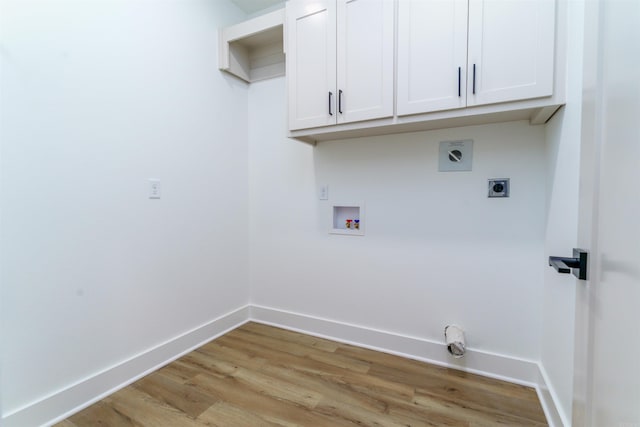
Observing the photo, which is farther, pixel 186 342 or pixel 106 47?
pixel 186 342

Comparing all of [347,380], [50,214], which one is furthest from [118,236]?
[347,380]

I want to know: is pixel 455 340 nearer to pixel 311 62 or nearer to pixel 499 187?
pixel 499 187

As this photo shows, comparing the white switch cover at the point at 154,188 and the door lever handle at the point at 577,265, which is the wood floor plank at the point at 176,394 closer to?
the white switch cover at the point at 154,188

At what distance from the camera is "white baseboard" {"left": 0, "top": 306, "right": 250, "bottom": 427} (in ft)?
4.47

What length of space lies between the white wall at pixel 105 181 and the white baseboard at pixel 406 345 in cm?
57

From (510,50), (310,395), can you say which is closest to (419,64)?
(510,50)

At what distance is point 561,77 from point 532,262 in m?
0.99

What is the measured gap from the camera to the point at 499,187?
175cm

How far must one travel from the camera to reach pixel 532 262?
1699 millimetres

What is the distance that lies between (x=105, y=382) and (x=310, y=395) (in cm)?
115

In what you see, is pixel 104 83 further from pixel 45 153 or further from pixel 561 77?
pixel 561 77

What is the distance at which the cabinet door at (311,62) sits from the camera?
1836 millimetres

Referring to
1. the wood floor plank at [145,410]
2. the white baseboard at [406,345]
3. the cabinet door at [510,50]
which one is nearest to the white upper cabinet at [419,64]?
the cabinet door at [510,50]

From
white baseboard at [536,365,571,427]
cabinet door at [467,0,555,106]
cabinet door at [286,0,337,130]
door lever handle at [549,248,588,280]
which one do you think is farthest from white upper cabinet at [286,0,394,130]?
white baseboard at [536,365,571,427]
